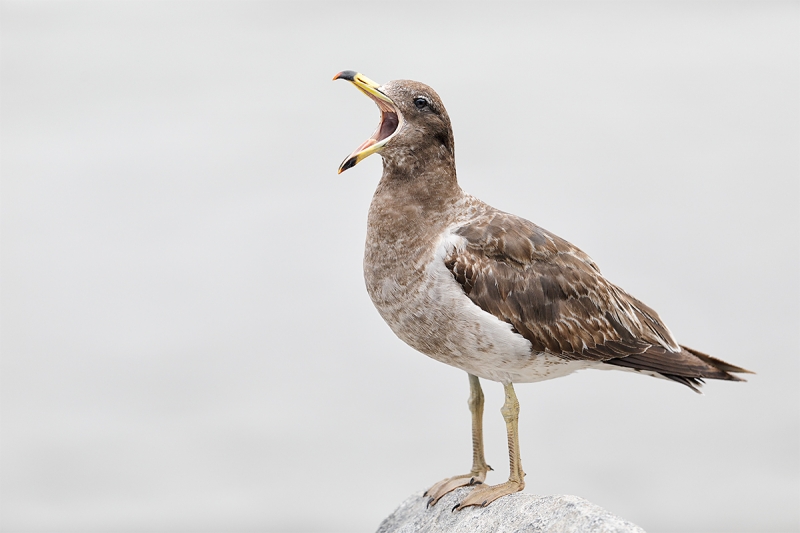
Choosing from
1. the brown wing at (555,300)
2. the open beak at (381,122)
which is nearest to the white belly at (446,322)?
the brown wing at (555,300)

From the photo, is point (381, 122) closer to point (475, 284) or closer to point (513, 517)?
point (475, 284)

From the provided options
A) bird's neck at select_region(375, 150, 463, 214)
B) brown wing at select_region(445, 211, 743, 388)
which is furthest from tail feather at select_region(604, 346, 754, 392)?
bird's neck at select_region(375, 150, 463, 214)

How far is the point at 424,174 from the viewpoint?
336 inches

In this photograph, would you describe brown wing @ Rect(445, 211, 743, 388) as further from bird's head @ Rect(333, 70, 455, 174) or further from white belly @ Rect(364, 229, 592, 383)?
bird's head @ Rect(333, 70, 455, 174)

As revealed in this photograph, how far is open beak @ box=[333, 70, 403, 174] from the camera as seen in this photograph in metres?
8.14

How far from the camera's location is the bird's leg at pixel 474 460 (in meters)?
9.27

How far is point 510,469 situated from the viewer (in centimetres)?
873

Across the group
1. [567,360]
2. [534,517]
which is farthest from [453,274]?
[534,517]

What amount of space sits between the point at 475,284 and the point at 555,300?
770mm

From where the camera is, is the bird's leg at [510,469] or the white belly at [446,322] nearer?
the white belly at [446,322]

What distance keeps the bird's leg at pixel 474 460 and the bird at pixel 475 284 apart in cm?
46

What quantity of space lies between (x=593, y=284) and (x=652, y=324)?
2.48 ft

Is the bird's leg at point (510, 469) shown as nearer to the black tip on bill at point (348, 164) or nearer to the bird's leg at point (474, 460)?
the bird's leg at point (474, 460)

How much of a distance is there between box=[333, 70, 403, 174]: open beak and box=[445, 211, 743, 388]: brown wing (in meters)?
1.01
